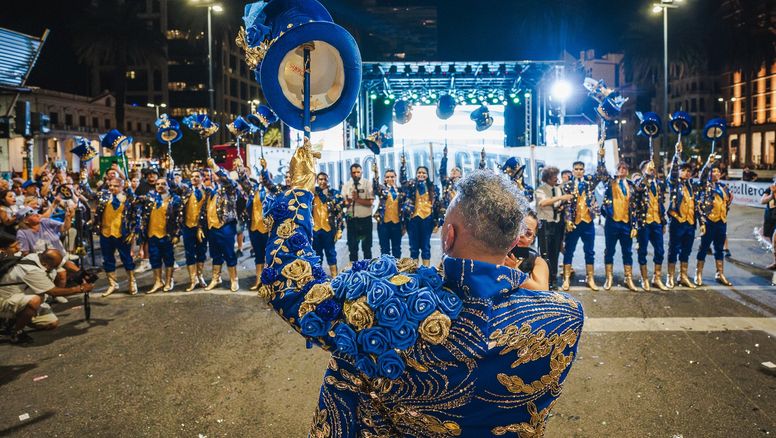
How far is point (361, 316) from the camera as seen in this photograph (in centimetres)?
137

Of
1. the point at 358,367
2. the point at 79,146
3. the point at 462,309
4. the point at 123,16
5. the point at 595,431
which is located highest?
the point at 123,16

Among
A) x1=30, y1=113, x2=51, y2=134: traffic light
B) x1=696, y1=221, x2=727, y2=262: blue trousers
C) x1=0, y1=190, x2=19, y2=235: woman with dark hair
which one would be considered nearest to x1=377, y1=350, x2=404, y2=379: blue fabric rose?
x1=0, y1=190, x2=19, y2=235: woman with dark hair

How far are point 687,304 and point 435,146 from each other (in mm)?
9704

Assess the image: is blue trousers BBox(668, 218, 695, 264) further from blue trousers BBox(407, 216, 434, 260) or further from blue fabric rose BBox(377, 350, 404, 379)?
blue fabric rose BBox(377, 350, 404, 379)

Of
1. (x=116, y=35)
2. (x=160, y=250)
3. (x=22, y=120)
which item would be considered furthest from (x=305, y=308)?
(x=116, y=35)

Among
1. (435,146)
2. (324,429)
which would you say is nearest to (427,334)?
(324,429)

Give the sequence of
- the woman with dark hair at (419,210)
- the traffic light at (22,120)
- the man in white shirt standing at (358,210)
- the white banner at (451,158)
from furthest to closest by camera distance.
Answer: the white banner at (451,158)
the traffic light at (22,120)
the man in white shirt standing at (358,210)
the woman with dark hair at (419,210)

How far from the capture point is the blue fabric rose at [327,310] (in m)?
1.39

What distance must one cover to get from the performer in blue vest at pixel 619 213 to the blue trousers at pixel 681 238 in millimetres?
715

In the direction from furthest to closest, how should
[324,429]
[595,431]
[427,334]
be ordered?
[595,431] → [324,429] → [427,334]

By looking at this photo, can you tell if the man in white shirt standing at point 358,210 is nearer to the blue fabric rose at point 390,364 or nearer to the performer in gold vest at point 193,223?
the performer in gold vest at point 193,223

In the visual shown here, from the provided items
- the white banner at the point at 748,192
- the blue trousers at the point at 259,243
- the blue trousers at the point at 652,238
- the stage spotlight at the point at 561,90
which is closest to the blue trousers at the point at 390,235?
the blue trousers at the point at 259,243

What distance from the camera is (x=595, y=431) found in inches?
152

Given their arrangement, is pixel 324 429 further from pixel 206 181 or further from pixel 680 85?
pixel 680 85
